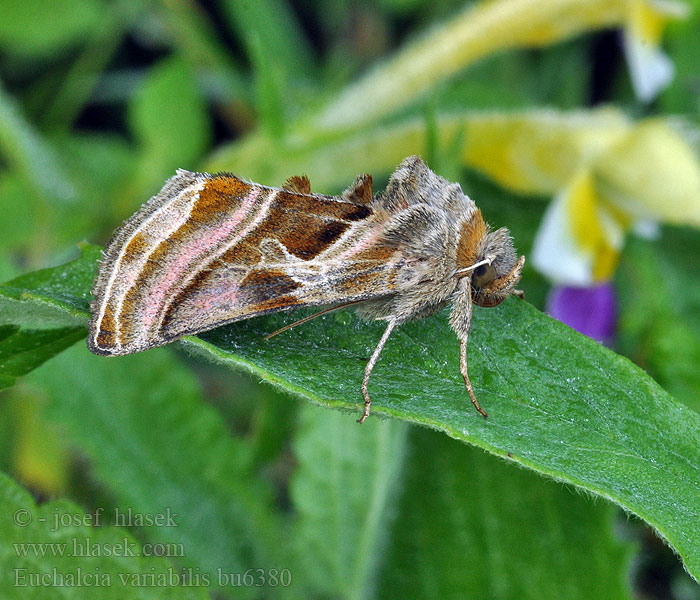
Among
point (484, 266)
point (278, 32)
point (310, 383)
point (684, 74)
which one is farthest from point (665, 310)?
point (278, 32)

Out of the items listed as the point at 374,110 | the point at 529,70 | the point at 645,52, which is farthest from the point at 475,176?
the point at 529,70

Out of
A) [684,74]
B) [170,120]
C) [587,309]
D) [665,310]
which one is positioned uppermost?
[170,120]

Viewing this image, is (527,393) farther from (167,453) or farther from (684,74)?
(684,74)

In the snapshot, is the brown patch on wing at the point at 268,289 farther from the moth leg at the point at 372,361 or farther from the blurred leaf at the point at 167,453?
the blurred leaf at the point at 167,453

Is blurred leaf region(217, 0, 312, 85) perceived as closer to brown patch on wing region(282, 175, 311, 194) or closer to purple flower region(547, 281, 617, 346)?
purple flower region(547, 281, 617, 346)

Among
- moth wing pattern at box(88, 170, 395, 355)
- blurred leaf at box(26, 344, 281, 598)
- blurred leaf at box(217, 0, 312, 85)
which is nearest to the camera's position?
moth wing pattern at box(88, 170, 395, 355)

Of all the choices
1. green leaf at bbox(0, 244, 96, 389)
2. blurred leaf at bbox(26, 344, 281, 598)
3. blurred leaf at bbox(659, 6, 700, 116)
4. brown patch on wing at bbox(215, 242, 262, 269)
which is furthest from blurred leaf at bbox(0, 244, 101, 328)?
blurred leaf at bbox(659, 6, 700, 116)
